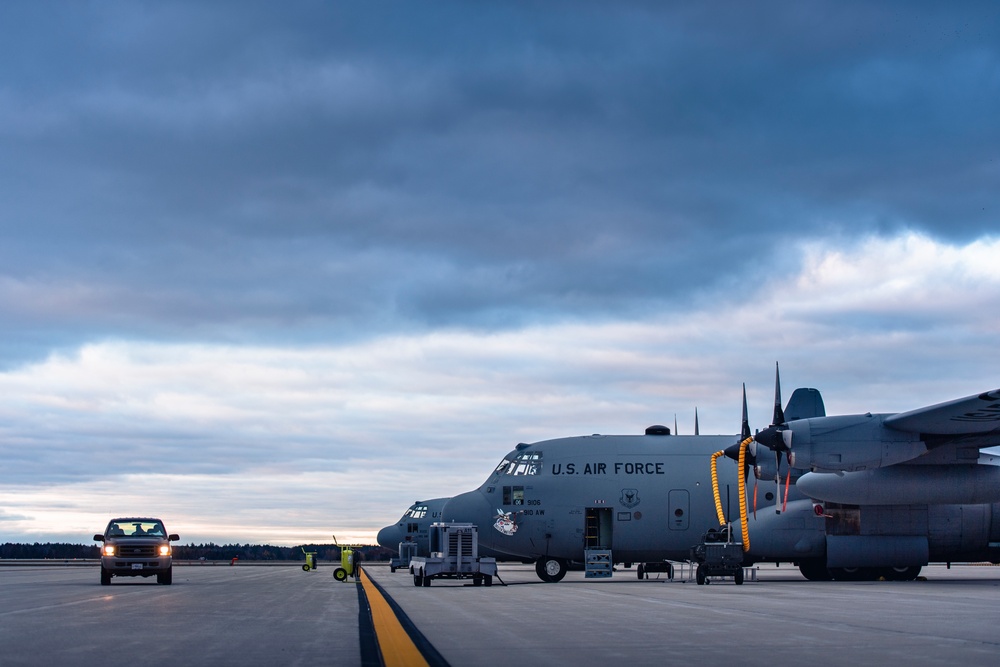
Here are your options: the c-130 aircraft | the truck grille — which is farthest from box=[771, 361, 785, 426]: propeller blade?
the truck grille

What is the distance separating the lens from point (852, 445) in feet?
98.5

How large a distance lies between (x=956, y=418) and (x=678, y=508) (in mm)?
11300

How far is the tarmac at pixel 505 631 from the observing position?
10836mm

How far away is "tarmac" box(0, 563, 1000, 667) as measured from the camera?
35.6 feet

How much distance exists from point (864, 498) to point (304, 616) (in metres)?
21.5

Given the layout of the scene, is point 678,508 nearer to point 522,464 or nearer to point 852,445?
point 522,464

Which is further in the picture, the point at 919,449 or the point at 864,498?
the point at 864,498

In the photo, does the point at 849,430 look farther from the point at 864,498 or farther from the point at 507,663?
the point at 507,663

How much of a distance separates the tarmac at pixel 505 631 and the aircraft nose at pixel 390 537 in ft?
108

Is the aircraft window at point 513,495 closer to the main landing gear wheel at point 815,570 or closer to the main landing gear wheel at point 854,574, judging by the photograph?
the main landing gear wheel at point 815,570

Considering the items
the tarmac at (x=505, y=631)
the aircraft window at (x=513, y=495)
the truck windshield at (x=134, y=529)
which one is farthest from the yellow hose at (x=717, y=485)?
the truck windshield at (x=134, y=529)

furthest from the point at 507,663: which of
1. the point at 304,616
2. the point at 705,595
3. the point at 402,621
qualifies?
→ the point at 705,595

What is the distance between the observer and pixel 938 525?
34.9 meters

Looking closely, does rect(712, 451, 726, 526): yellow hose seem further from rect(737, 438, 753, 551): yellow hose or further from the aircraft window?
the aircraft window
